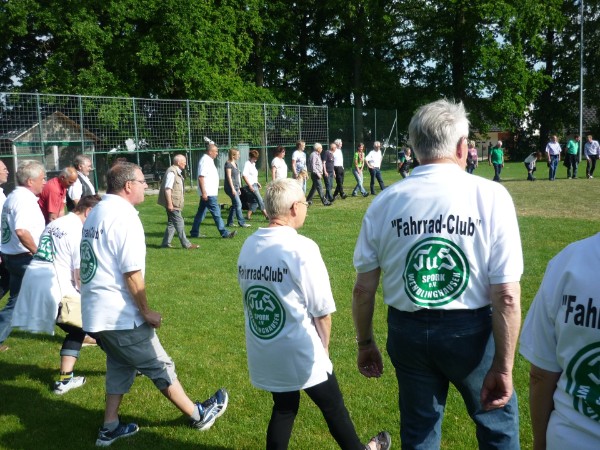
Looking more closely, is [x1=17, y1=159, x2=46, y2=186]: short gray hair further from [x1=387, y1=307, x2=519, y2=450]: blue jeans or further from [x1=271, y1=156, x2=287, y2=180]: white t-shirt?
[x1=271, y1=156, x2=287, y2=180]: white t-shirt

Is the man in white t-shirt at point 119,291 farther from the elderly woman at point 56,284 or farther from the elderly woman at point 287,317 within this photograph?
the elderly woman at point 56,284

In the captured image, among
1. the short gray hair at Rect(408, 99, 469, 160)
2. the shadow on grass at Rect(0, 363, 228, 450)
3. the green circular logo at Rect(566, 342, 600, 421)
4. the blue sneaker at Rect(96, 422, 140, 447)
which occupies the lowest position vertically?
the shadow on grass at Rect(0, 363, 228, 450)

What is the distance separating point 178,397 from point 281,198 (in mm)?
1779

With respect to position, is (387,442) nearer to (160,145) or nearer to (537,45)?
(160,145)

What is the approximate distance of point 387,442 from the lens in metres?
3.86

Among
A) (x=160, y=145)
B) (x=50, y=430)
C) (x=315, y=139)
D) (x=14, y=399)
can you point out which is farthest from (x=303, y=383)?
(x=315, y=139)

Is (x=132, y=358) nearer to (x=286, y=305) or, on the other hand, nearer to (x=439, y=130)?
(x=286, y=305)

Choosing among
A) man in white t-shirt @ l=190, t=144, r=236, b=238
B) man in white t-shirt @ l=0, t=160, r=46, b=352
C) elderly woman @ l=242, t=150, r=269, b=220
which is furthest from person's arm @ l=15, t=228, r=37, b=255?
elderly woman @ l=242, t=150, r=269, b=220

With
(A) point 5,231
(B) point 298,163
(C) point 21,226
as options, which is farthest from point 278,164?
(C) point 21,226

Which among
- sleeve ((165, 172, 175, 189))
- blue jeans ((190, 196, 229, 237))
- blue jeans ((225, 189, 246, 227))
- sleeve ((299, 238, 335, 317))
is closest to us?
sleeve ((299, 238, 335, 317))

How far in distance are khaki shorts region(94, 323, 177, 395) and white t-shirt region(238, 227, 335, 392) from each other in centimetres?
105

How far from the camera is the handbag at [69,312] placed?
498 centimetres

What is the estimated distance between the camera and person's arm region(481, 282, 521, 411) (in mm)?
2475

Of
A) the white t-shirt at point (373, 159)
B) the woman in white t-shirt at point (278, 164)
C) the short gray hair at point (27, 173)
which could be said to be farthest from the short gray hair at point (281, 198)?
the white t-shirt at point (373, 159)
